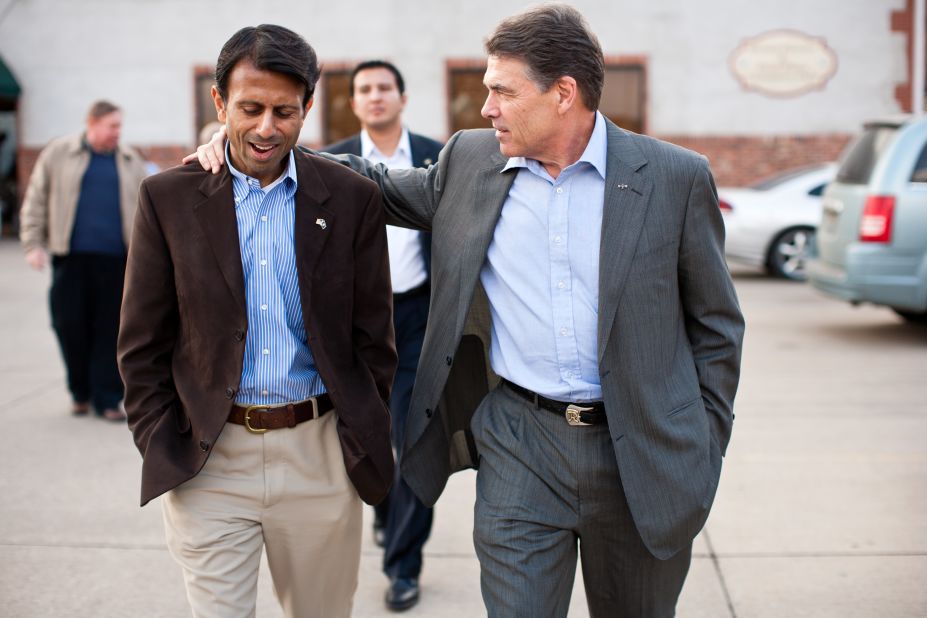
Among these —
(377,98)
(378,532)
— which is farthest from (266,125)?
(378,532)

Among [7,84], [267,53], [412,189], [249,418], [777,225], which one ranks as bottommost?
[777,225]

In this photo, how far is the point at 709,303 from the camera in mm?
2832

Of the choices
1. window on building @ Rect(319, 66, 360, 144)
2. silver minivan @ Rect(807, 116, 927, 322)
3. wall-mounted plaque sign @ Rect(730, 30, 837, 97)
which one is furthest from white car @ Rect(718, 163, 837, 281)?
window on building @ Rect(319, 66, 360, 144)

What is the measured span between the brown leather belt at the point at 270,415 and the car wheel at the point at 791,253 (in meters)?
12.0

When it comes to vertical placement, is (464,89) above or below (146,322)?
above

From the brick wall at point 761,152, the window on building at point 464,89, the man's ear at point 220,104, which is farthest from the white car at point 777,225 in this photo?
the man's ear at point 220,104

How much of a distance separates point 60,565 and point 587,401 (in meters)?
2.93

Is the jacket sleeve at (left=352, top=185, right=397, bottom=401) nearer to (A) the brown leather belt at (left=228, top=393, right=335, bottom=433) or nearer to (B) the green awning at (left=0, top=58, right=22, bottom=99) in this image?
(A) the brown leather belt at (left=228, top=393, right=335, bottom=433)

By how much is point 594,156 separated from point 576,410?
66cm

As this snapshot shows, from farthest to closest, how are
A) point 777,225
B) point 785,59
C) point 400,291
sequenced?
point 785,59
point 777,225
point 400,291

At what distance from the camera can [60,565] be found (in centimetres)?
475

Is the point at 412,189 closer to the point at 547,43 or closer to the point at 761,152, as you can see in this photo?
the point at 547,43

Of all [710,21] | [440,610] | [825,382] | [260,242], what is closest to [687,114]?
[710,21]

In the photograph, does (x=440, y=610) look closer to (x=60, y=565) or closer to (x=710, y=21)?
(x=60, y=565)
